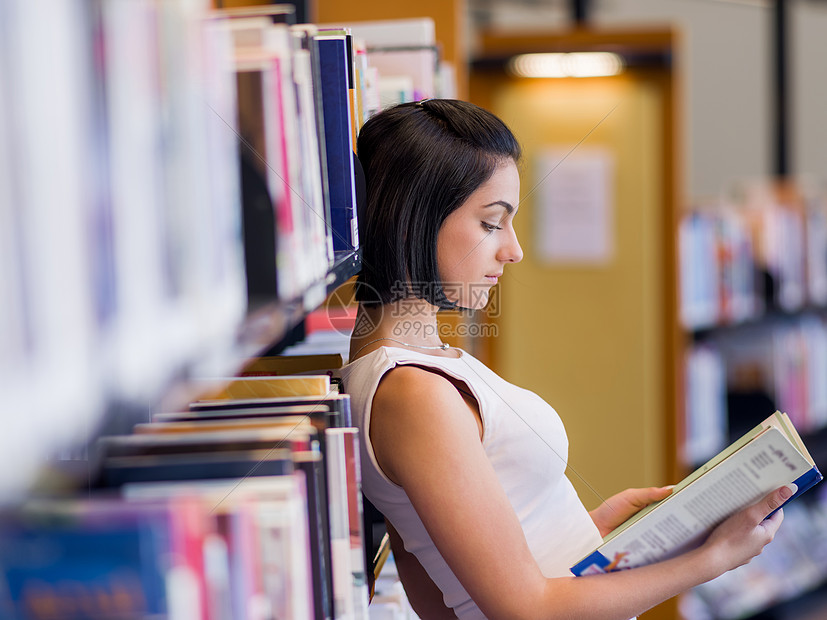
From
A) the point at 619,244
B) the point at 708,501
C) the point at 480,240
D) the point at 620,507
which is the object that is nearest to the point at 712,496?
the point at 708,501

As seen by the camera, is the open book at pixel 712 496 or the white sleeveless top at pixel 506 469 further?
the white sleeveless top at pixel 506 469

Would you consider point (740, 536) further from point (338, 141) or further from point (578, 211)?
point (578, 211)

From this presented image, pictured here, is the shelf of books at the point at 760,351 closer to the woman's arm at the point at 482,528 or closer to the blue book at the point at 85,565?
the woman's arm at the point at 482,528

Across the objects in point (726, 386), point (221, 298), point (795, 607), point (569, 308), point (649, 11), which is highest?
point (649, 11)

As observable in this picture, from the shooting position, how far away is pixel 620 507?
98 centimetres

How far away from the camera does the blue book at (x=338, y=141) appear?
89 centimetres

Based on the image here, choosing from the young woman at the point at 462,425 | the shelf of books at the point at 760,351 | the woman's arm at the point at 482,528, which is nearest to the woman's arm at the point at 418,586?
the young woman at the point at 462,425

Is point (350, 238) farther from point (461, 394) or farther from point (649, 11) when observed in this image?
point (649, 11)

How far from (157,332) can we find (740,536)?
0.67m

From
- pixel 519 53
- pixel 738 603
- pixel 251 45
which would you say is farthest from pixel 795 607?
pixel 251 45

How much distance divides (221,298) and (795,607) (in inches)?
125

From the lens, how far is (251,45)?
2.24 ft

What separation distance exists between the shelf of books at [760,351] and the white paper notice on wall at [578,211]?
297mm

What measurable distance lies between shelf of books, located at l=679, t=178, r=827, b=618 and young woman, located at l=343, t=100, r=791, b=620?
1.87 m
